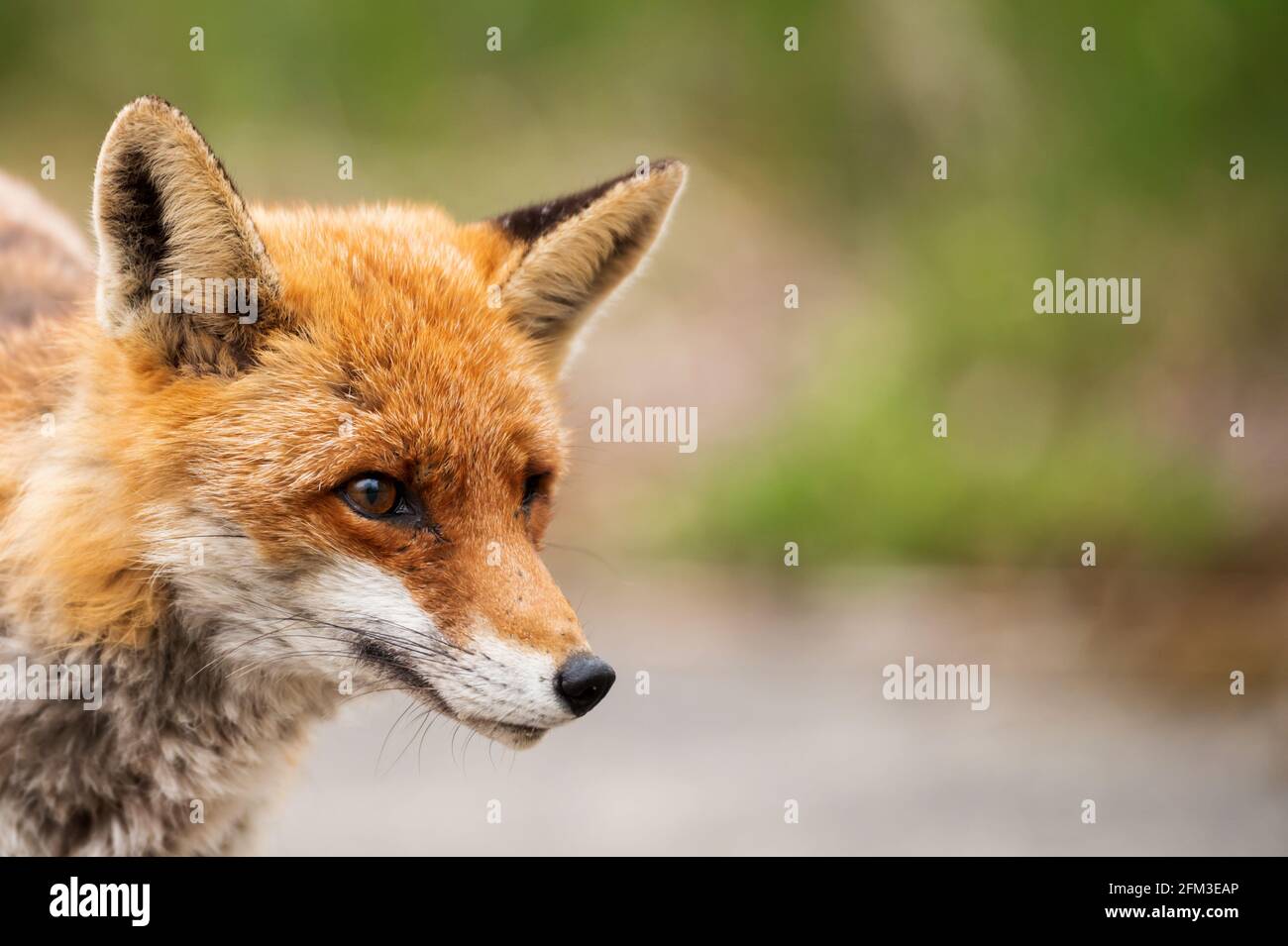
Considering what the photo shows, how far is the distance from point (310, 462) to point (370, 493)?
0.17m

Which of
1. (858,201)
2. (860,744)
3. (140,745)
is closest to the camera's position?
(140,745)

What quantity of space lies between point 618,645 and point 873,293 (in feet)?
14.0

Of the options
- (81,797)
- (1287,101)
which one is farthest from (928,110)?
(81,797)

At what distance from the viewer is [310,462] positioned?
3.16 m

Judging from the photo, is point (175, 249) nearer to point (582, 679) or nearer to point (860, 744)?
point (582, 679)

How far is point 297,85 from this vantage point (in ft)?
39.4

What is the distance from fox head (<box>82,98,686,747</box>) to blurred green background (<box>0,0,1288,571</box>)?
23.6ft

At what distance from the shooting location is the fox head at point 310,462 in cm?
310

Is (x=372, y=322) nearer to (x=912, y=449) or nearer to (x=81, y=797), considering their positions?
(x=81, y=797)
